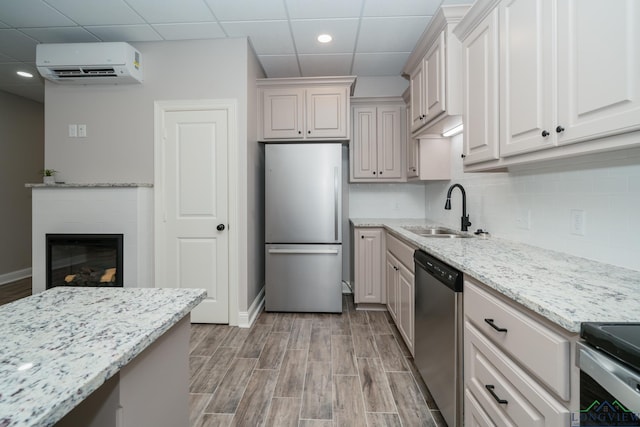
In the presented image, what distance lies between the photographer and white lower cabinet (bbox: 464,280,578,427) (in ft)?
2.59

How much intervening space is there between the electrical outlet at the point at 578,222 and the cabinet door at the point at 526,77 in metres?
A: 0.42

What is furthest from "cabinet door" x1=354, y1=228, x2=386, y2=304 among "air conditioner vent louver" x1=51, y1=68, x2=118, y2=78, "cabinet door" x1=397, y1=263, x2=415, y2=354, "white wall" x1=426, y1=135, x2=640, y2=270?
"air conditioner vent louver" x1=51, y1=68, x2=118, y2=78

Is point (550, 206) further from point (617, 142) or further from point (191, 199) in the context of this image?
point (191, 199)

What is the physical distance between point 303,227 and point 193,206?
3.59 feet

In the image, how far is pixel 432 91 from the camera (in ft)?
7.38

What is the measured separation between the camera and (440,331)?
1.53 m

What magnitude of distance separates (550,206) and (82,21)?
3753mm

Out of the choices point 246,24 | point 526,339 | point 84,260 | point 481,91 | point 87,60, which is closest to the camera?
point 526,339


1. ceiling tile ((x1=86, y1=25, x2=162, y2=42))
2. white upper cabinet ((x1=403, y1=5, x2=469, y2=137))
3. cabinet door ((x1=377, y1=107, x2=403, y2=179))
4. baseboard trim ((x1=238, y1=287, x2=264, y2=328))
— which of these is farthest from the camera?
cabinet door ((x1=377, y1=107, x2=403, y2=179))

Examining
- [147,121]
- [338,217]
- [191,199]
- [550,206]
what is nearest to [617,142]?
[550,206]

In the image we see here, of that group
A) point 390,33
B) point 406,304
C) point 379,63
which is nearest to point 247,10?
point 390,33

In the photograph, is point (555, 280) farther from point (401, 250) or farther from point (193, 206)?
point (193, 206)

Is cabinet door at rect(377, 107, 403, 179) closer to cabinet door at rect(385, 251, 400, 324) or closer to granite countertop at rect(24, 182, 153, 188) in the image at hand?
cabinet door at rect(385, 251, 400, 324)

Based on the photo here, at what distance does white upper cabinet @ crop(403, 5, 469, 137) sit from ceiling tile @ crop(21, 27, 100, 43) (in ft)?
9.81
